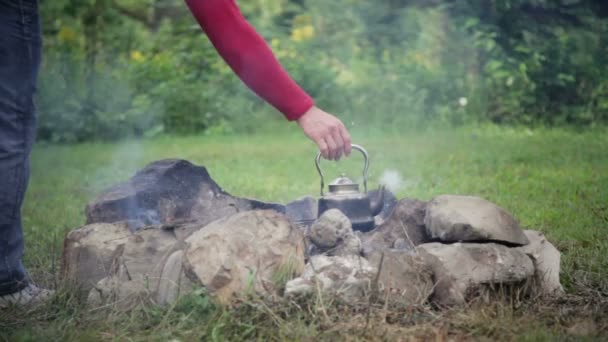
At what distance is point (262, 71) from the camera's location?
280cm

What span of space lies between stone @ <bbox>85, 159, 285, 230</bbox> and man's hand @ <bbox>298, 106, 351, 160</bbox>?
0.79 meters

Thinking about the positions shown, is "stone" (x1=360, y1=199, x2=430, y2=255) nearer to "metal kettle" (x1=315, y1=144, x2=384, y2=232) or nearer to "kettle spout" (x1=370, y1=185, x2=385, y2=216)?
"metal kettle" (x1=315, y1=144, x2=384, y2=232)

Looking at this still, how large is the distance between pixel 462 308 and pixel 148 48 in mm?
10034

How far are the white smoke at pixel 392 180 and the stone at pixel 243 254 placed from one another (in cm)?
298

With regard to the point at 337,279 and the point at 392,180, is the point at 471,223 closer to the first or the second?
the point at 337,279

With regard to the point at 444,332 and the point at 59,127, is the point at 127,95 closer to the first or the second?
the point at 59,127

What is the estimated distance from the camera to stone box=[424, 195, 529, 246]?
3107 millimetres

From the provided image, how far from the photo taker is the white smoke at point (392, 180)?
5992 millimetres

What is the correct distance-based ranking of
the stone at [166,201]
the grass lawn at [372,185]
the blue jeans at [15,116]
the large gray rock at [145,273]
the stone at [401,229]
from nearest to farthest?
1. the grass lawn at [372,185]
2. the large gray rock at [145,273]
3. the blue jeans at [15,116]
4. the stone at [401,229]
5. the stone at [166,201]

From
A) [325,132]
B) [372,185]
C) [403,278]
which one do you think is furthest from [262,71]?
[372,185]

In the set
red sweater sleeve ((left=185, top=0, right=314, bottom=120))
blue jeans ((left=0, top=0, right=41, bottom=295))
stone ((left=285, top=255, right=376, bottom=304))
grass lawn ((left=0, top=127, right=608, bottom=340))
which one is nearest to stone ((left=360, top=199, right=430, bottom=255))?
stone ((left=285, top=255, right=376, bottom=304))

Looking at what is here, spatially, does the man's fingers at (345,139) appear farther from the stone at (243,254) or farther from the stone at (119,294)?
the stone at (119,294)

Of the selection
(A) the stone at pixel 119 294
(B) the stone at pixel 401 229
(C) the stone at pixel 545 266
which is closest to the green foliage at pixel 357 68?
(B) the stone at pixel 401 229

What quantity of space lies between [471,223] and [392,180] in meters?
3.24
